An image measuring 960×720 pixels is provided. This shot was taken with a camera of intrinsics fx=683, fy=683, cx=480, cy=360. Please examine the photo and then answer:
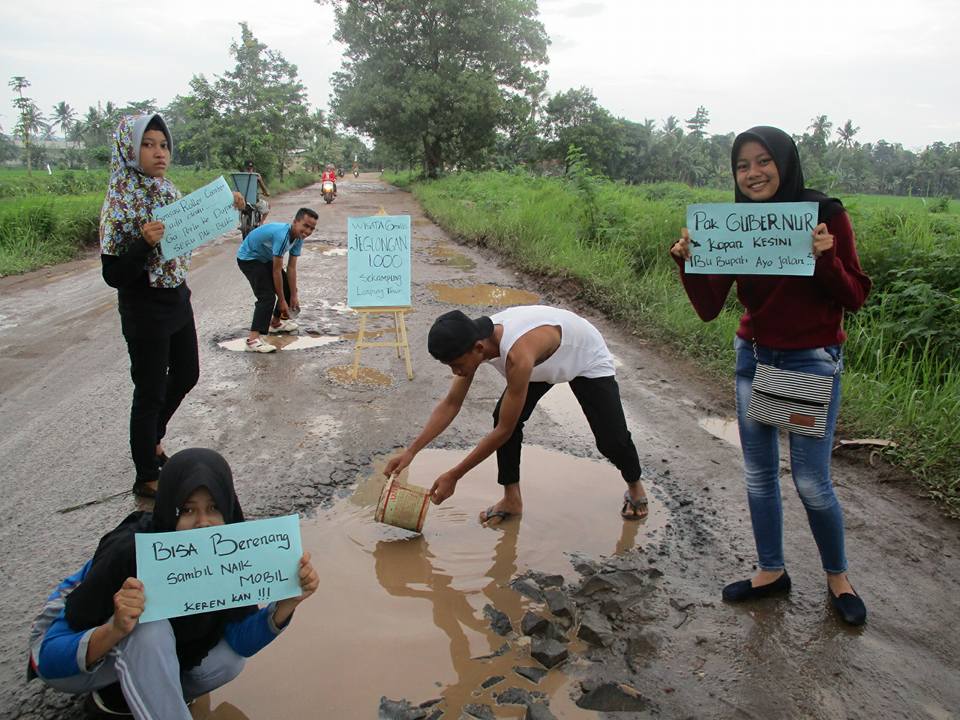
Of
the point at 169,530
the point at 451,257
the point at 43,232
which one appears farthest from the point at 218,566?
the point at 43,232

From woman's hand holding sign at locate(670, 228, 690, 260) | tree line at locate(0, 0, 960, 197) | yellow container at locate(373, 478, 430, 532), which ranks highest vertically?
tree line at locate(0, 0, 960, 197)

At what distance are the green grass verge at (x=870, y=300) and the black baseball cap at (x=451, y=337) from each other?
2820 mm

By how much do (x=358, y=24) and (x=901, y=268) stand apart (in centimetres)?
3218

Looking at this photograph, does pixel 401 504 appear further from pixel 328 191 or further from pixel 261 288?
pixel 328 191

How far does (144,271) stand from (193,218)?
355mm

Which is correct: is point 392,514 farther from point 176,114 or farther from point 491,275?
point 176,114

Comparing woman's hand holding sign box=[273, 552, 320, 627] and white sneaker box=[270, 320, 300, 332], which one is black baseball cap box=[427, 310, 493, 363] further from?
white sneaker box=[270, 320, 300, 332]

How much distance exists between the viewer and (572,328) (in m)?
3.29

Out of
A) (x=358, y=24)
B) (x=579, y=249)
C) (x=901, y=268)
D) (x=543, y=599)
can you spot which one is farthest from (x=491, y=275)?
(x=358, y=24)

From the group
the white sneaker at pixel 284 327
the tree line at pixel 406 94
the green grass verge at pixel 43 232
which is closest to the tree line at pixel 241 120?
the tree line at pixel 406 94

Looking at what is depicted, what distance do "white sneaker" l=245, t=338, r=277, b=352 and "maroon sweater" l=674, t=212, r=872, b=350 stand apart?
4.78 metres

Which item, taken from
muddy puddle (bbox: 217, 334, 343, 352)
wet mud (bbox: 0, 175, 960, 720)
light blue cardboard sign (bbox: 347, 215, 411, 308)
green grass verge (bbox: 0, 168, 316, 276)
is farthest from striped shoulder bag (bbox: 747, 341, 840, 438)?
green grass verge (bbox: 0, 168, 316, 276)

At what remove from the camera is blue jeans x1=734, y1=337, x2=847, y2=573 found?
2590mm

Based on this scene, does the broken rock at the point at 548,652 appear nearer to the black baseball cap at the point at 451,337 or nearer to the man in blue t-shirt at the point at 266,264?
the black baseball cap at the point at 451,337
